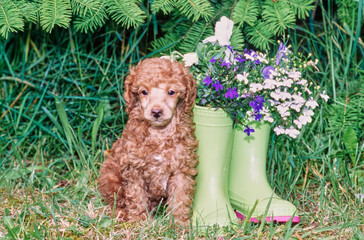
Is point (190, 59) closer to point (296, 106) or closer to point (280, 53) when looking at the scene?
point (280, 53)

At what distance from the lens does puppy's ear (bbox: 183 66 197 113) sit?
237 cm

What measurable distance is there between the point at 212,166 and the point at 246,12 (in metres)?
0.88

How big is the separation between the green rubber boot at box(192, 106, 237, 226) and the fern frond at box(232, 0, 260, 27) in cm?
57

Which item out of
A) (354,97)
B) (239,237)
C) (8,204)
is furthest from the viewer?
(354,97)

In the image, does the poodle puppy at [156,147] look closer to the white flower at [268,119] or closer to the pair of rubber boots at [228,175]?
the pair of rubber boots at [228,175]

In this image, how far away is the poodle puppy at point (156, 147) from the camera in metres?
2.31

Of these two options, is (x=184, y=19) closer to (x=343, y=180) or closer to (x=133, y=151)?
(x=133, y=151)

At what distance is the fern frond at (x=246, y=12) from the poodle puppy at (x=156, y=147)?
1.75 feet

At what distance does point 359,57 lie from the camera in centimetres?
376

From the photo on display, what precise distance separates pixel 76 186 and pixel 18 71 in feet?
3.85

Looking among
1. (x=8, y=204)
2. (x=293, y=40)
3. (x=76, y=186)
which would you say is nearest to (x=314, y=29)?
(x=293, y=40)

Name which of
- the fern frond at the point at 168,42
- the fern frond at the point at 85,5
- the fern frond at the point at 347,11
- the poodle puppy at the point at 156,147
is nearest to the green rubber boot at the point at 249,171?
the poodle puppy at the point at 156,147

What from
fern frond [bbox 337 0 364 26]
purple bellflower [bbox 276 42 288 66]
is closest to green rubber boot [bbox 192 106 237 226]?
purple bellflower [bbox 276 42 288 66]

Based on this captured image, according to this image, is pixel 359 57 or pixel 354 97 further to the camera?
pixel 359 57
